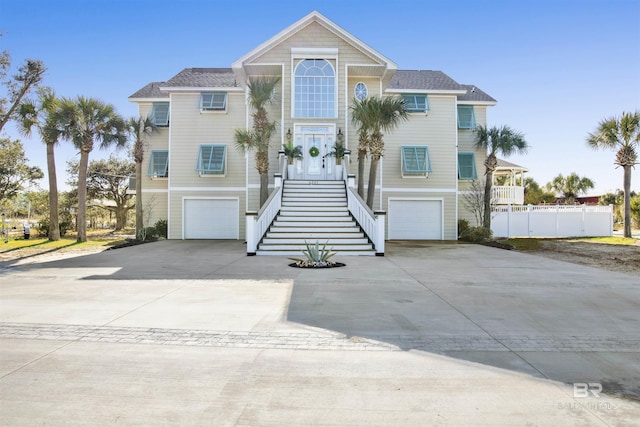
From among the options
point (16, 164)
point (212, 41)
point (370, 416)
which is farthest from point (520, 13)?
point (16, 164)

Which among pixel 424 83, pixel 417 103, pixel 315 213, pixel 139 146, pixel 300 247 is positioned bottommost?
pixel 300 247

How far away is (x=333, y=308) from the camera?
5.80 m

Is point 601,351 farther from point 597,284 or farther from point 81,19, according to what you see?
point 81,19

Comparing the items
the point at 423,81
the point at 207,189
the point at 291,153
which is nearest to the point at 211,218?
the point at 207,189

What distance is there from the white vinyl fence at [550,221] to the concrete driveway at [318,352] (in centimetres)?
1519

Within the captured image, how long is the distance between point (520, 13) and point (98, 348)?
54.9ft

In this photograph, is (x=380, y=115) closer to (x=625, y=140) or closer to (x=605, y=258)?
(x=605, y=258)

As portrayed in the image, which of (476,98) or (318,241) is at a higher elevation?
(476,98)

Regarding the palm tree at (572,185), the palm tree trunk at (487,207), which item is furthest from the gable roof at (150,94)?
the palm tree at (572,185)

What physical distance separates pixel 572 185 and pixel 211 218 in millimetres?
42144

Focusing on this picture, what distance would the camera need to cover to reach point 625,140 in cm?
2262

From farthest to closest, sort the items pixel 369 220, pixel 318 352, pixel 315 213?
1. pixel 315 213
2. pixel 369 220
3. pixel 318 352

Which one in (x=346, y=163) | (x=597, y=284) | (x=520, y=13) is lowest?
→ (x=597, y=284)

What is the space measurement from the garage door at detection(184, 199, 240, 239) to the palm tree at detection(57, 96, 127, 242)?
455cm
